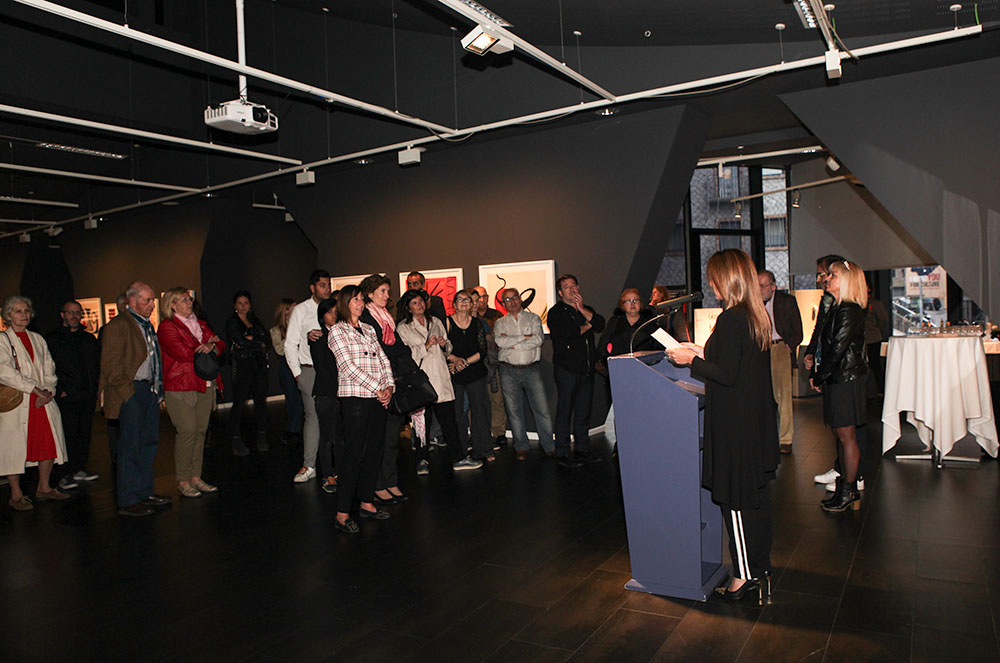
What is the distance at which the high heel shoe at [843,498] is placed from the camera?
461 cm

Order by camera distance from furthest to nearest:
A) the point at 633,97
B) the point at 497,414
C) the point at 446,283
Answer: the point at 446,283, the point at 497,414, the point at 633,97

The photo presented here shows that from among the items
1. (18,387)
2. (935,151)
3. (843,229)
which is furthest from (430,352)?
(843,229)

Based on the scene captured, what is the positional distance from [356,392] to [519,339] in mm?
2406

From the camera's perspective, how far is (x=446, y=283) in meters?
8.64

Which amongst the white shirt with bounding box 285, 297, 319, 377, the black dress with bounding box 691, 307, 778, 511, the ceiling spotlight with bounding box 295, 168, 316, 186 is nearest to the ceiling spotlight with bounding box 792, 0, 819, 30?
the black dress with bounding box 691, 307, 778, 511

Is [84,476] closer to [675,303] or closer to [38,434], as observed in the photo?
[38,434]

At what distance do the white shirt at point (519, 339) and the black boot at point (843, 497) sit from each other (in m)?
2.84

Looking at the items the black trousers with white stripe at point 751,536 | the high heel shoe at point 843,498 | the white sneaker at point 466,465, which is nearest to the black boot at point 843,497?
the high heel shoe at point 843,498

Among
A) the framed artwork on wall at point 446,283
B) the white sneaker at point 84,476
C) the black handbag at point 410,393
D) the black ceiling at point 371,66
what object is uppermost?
the black ceiling at point 371,66

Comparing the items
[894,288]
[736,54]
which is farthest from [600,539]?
[894,288]

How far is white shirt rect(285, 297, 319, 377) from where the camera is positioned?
5.93 meters

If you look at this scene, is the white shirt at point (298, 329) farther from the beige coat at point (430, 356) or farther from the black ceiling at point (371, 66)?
the black ceiling at point (371, 66)

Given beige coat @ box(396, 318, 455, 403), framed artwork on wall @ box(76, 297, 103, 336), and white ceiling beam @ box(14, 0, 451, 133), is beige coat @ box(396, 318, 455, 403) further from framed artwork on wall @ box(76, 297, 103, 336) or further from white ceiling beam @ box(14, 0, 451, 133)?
framed artwork on wall @ box(76, 297, 103, 336)

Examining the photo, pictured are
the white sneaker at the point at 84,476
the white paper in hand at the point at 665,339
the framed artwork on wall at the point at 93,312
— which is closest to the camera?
the white paper in hand at the point at 665,339
